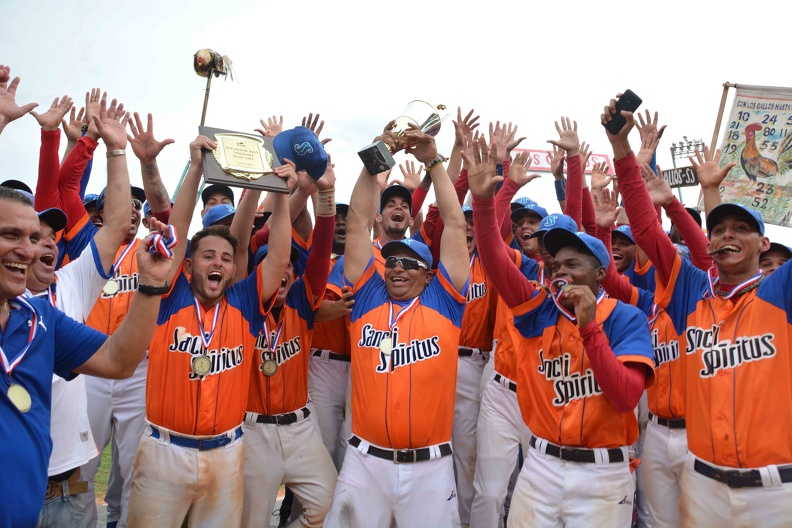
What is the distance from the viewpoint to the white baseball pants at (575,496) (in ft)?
12.3

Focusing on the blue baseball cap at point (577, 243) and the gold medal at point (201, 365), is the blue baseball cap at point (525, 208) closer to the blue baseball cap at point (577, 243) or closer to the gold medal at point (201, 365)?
the blue baseball cap at point (577, 243)

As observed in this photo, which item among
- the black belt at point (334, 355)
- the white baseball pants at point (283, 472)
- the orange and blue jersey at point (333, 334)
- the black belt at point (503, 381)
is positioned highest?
the orange and blue jersey at point (333, 334)

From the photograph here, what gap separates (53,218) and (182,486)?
2.08m

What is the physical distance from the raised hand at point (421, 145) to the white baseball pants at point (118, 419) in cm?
307

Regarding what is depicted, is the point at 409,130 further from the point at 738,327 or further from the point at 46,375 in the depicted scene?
the point at 46,375

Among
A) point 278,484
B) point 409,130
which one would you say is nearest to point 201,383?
point 278,484

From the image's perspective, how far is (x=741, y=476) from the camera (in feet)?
11.4

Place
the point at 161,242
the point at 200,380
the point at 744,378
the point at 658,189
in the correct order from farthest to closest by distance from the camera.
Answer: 1. the point at 658,189
2. the point at 200,380
3. the point at 744,378
4. the point at 161,242

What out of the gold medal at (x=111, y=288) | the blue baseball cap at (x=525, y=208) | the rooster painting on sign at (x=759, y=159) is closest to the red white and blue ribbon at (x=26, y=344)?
the gold medal at (x=111, y=288)

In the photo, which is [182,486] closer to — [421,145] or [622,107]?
[421,145]

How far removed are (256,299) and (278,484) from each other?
1.46 m

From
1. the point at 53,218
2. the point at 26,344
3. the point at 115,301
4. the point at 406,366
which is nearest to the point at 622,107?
the point at 406,366

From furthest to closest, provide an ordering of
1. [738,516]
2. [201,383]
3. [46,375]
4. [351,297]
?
[351,297], [201,383], [738,516], [46,375]

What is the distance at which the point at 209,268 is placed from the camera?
4.40 metres
